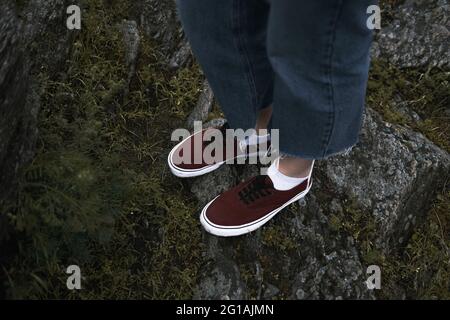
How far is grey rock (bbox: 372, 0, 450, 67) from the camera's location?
3.23 metres

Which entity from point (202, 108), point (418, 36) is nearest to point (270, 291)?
point (202, 108)

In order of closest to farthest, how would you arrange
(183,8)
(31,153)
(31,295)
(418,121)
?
(183,8) < (31,295) < (31,153) < (418,121)

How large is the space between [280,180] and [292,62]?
793 millimetres

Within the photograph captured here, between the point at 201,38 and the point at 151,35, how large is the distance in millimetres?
1440

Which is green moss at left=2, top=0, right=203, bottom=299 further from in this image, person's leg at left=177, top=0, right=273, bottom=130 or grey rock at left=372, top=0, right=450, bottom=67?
grey rock at left=372, top=0, right=450, bottom=67

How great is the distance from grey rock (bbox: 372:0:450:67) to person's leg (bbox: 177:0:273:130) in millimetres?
1582

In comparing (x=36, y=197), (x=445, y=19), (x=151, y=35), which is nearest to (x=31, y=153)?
(x=36, y=197)

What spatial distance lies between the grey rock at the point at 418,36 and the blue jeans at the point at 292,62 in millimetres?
1566

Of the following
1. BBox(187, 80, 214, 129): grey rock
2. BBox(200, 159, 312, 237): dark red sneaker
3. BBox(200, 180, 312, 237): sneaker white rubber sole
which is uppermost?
BBox(187, 80, 214, 129): grey rock

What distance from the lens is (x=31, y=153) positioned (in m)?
2.26

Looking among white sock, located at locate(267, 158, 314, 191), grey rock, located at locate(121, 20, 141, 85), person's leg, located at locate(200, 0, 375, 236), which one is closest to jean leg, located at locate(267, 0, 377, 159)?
person's leg, located at locate(200, 0, 375, 236)

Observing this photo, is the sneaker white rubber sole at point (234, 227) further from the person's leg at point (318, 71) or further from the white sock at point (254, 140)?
the person's leg at point (318, 71)

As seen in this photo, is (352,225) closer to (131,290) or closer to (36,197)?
(131,290)

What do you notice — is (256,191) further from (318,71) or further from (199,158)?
(318,71)
